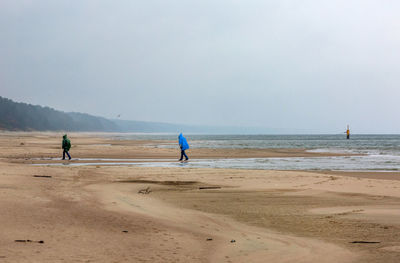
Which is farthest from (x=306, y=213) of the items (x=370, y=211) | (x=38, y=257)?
(x=38, y=257)

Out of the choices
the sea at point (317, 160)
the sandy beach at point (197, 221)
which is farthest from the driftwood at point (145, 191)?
the sea at point (317, 160)

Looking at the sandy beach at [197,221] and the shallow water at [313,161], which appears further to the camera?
the shallow water at [313,161]

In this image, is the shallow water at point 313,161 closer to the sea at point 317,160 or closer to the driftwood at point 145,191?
the sea at point 317,160

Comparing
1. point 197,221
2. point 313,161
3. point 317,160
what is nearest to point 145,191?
point 197,221

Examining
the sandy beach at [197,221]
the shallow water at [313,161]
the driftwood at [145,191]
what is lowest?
the shallow water at [313,161]

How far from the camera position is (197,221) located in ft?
25.3

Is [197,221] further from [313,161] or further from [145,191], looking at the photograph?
[313,161]

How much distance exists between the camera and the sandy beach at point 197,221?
551 centimetres

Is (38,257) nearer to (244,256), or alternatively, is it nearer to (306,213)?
(244,256)

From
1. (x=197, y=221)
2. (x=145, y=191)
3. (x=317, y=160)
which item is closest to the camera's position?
(x=197, y=221)

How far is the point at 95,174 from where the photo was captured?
15.7 metres

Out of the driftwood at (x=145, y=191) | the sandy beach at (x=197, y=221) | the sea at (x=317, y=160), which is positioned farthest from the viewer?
the sea at (x=317, y=160)

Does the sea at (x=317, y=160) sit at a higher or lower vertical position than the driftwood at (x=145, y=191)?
lower

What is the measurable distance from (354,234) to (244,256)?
233cm
